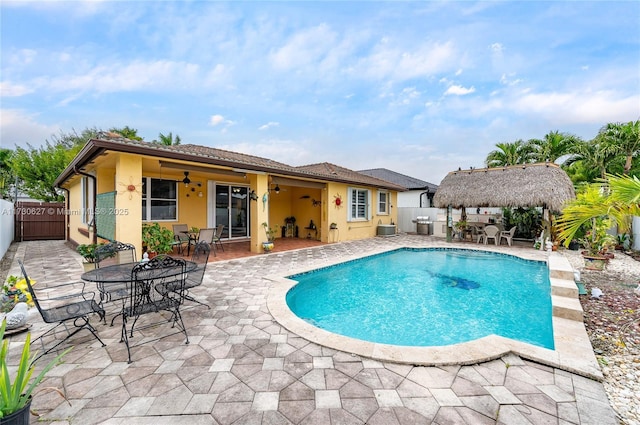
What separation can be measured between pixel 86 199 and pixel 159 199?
269cm

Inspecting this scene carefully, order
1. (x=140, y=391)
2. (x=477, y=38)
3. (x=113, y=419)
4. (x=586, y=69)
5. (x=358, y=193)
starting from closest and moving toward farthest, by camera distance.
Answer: (x=113, y=419) < (x=140, y=391) < (x=477, y=38) < (x=586, y=69) < (x=358, y=193)

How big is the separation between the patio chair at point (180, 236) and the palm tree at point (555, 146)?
845 inches

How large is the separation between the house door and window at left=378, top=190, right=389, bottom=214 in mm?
7833

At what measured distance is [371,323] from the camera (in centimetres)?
498

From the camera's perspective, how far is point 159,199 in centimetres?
1016

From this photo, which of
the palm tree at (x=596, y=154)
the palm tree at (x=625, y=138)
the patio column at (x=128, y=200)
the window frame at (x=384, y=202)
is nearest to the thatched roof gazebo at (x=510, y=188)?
the window frame at (x=384, y=202)

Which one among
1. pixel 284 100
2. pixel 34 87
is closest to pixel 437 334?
pixel 284 100

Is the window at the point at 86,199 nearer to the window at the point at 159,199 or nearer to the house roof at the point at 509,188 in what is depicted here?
the window at the point at 159,199

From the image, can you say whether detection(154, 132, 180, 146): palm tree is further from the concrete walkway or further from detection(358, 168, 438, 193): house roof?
the concrete walkway

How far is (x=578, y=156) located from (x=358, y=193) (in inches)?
610

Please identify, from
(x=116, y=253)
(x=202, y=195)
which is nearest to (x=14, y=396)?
(x=116, y=253)

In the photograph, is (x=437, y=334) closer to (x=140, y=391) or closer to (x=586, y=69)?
(x=140, y=391)

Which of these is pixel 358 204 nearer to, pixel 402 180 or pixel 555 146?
pixel 402 180

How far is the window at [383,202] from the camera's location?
1644cm
